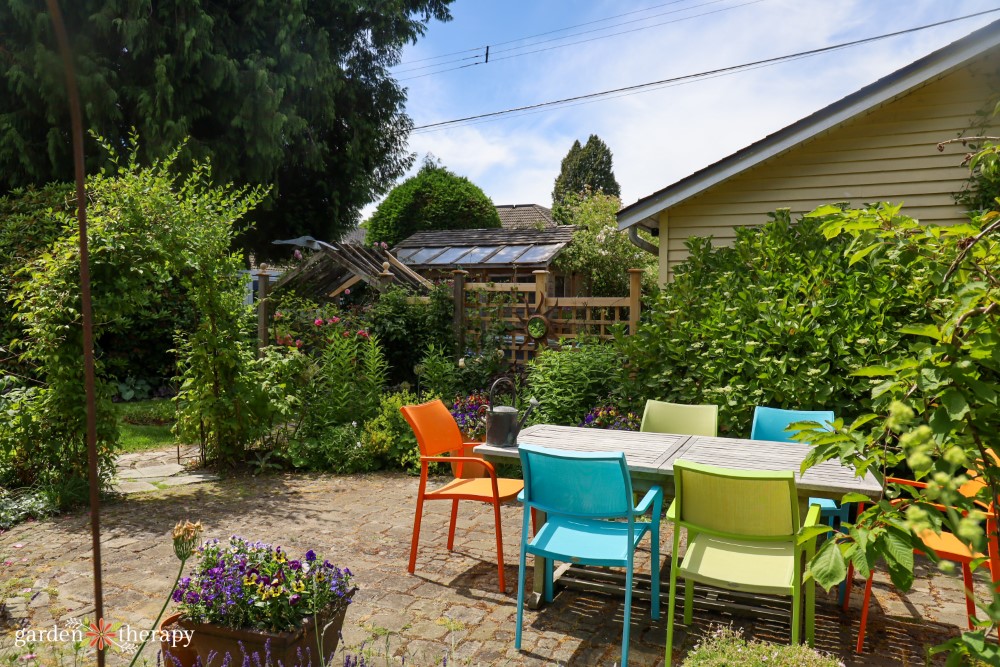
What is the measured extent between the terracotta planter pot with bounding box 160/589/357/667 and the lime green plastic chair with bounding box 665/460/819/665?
1403 mm

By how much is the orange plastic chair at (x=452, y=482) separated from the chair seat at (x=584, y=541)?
45 centimetres

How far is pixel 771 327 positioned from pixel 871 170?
237 cm

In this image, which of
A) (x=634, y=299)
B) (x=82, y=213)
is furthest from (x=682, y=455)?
(x=634, y=299)

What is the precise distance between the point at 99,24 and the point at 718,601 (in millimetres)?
12982

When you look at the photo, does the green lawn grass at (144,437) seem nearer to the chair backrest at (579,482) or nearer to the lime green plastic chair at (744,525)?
the chair backrest at (579,482)

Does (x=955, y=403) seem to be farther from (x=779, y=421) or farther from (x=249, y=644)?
(x=779, y=421)

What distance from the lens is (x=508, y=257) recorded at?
14305 mm

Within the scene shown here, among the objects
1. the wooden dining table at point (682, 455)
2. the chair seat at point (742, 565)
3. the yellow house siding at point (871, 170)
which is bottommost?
the chair seat at point (742, 565)

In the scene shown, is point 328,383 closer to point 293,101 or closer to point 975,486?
point 975,486

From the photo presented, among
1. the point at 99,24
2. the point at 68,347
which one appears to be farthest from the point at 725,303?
the point at 99,24

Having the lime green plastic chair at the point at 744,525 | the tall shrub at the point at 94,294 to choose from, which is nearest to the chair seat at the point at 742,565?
the lime green plastic chair at the point at 744,525

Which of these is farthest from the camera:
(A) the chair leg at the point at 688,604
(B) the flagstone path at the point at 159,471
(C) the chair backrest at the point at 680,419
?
(B) the flagstone path at the point at 159,471

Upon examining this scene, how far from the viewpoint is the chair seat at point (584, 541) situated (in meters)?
3.12

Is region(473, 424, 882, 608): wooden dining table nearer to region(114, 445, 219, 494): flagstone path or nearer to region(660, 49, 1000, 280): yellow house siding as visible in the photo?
region(660, 49, 1000, 280): yellow house siding
